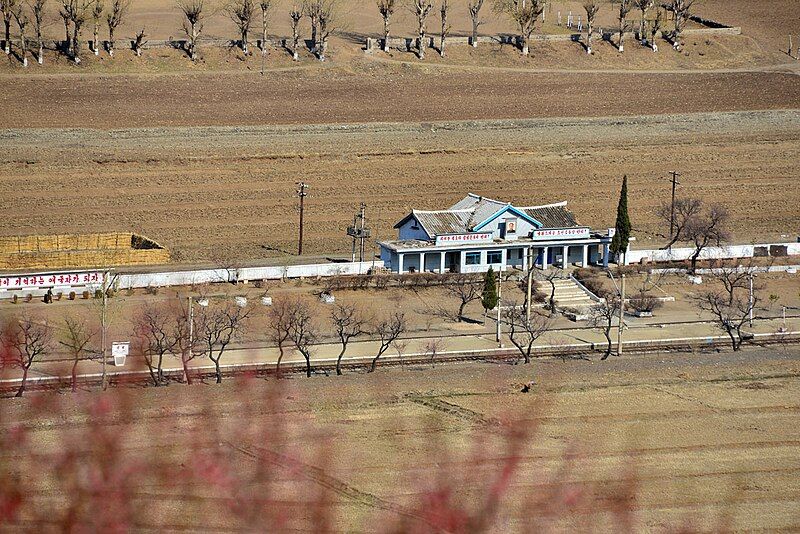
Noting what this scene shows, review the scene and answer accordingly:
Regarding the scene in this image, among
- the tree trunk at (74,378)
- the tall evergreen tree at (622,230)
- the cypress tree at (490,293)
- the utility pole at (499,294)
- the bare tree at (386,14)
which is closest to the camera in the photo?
the tree trunk at (74,378)

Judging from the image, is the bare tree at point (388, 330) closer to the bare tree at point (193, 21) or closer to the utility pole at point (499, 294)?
the utility pole at point (499, 294)

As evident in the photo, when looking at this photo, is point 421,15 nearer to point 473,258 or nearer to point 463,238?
point 473,258

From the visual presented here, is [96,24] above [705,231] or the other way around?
above

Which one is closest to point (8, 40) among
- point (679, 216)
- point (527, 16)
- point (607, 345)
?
point (527, 16)

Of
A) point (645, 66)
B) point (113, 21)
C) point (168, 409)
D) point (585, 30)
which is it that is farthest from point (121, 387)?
point (585, 30)

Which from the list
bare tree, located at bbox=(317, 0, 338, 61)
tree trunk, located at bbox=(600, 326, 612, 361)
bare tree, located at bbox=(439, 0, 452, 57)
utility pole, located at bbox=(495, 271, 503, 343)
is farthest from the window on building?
bare tree, located at bbox=(439, 0, 452, 57)

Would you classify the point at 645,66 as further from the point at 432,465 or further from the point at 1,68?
→ the point at 432,465

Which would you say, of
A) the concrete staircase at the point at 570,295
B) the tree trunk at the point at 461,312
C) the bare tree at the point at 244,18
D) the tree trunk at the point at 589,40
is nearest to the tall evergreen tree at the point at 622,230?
the concrete staircase at the point at 570,295
